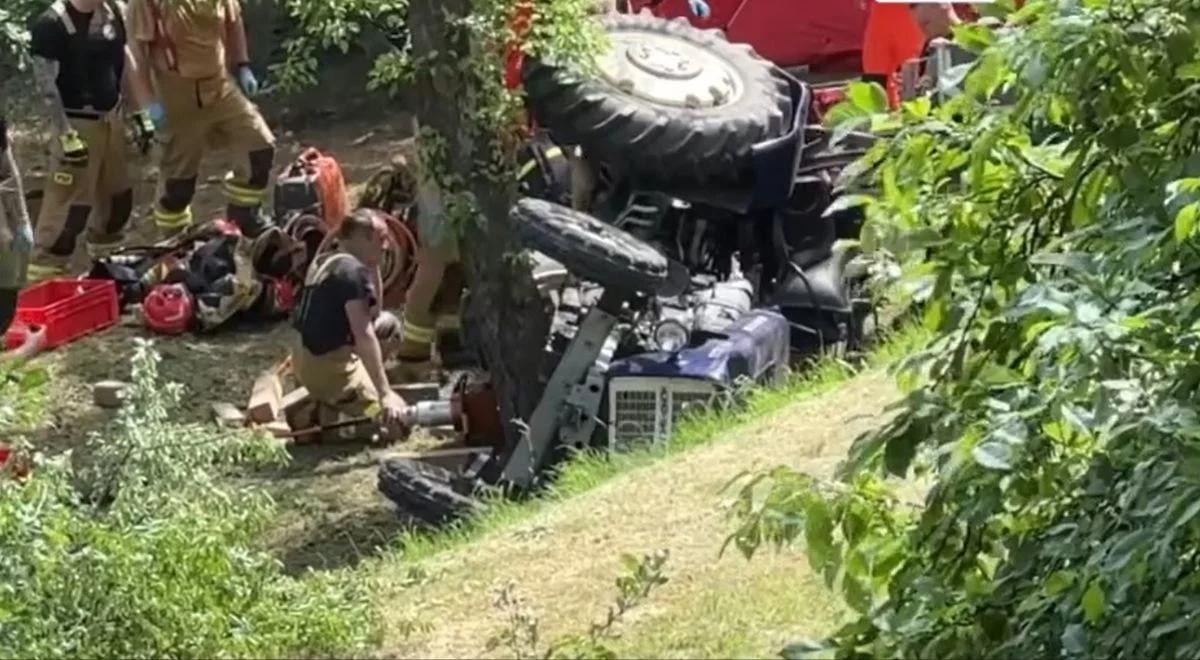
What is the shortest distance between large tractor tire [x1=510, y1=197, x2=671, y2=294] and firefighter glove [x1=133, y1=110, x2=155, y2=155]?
4.35m

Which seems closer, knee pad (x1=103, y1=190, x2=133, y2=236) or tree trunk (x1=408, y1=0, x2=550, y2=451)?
tree trunk (x1=408, y1=0, x2=550, y2=451)

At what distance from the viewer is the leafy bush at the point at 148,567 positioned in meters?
4.76

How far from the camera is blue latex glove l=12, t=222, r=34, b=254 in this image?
9.61 meters

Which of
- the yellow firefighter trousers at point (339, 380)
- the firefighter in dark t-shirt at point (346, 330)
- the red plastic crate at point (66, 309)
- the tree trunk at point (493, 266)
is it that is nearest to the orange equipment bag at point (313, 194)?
the red plastic crate at point (66, 309)

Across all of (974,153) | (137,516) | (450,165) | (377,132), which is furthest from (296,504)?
(377,132)

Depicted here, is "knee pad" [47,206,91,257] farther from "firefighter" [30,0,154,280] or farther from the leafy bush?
the leafy bush

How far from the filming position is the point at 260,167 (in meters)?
11.0

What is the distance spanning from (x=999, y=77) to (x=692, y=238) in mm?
4800

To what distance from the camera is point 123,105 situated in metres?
11.1

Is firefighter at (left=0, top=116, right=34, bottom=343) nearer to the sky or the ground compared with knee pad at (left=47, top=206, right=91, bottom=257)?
nearer to the sky

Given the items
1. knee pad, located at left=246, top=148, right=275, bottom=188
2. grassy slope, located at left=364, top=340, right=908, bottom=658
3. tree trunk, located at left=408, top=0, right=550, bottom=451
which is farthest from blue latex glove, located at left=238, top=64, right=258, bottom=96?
grassy slope, located at left=364, top=340, right=908, bottom=658

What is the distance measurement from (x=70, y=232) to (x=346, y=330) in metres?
3.41

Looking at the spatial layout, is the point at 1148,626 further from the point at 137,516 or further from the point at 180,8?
the point at 180,8

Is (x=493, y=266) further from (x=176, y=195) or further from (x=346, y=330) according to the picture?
(x=176, y=195)
